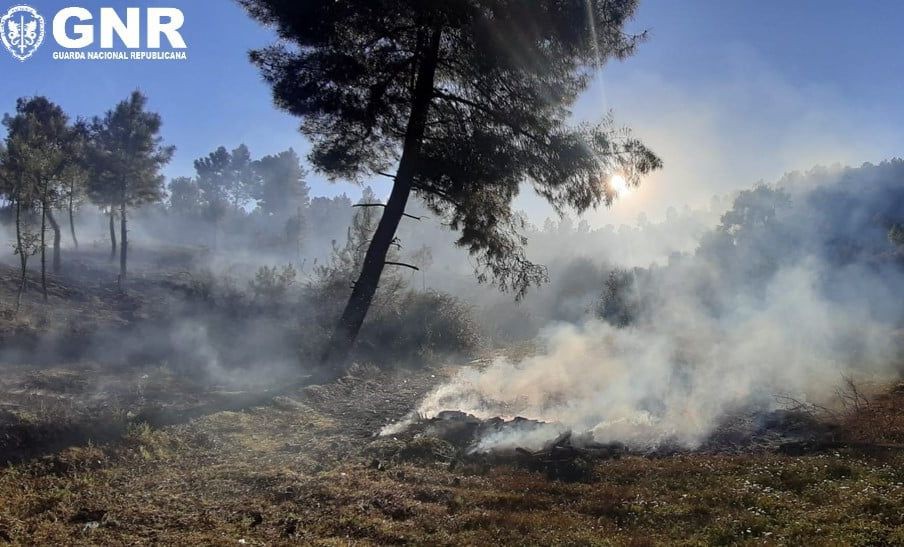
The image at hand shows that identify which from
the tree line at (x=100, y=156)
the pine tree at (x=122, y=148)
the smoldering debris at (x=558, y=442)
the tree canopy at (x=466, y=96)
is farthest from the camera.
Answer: the pine tree at (x=122, y=148)

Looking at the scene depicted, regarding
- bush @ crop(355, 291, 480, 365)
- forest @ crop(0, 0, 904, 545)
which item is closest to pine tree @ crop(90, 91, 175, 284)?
forest @ crop(0, 0, 904, 545)

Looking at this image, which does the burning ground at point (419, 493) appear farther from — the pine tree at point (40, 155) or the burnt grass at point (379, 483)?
the pine tree at point (40, 155)

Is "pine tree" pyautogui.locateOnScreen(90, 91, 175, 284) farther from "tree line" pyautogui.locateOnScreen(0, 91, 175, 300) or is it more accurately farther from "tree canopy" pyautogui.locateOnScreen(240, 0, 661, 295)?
"tree canopy" pyautogui.locateOnScreen(240, 0, 661, 295)

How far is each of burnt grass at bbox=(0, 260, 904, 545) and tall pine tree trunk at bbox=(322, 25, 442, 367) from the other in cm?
221

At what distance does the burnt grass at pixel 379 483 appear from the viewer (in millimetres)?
5289

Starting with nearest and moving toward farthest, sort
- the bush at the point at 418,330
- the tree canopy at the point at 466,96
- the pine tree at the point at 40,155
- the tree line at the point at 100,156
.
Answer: the tree canopy at the point at 466,96 → the bush at the point at 418,330 → the pine tree at the point at 40,155 → the tree line at the point at 100,156

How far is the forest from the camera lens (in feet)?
19.2

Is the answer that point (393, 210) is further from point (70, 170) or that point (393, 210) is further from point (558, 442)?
point (70, 170)

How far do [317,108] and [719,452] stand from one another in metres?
10.2

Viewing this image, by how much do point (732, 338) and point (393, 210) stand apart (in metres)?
14.2

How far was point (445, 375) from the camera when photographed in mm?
17375

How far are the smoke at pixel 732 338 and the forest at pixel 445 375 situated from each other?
144 millimetres

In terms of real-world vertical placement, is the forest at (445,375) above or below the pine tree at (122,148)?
below

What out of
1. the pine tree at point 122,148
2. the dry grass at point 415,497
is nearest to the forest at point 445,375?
the dry grass at point 415,497
